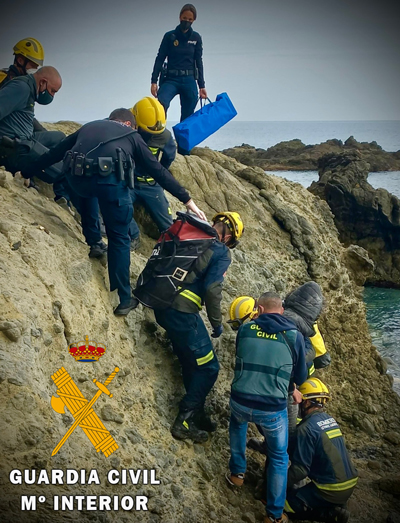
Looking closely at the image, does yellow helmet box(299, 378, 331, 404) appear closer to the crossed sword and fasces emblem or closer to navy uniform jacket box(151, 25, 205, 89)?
the crossed sword and fasces emblem

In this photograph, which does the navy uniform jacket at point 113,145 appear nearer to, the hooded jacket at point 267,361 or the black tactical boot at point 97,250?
the black tactical boot at point 97,250

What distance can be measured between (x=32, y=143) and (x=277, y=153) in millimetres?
35130

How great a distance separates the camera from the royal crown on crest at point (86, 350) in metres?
5.69

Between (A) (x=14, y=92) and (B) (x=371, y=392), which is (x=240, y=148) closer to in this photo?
(B) (x=371, y=392)

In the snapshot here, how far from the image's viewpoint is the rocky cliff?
475 cm

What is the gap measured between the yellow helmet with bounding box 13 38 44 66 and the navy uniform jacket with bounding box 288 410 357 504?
5.45 meters

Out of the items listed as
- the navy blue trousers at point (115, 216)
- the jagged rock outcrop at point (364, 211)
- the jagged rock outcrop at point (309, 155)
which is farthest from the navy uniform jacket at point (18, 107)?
the jagged rock outcrop at point (309, 155)

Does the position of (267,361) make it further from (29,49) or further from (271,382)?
(29,49)

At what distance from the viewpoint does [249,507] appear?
19.1 ft

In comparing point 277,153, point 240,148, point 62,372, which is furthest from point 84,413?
point 277,153

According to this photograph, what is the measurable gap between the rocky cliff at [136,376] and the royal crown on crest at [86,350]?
74mm

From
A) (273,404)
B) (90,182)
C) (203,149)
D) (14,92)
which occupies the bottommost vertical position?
(273,404)

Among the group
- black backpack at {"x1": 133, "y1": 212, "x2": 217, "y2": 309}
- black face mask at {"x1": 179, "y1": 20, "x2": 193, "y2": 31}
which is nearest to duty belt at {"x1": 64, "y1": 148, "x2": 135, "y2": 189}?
black backpack at {"x1": 133, "y1": 212, "x2": 217, "y2": 309}

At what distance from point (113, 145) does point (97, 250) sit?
1373 mm
